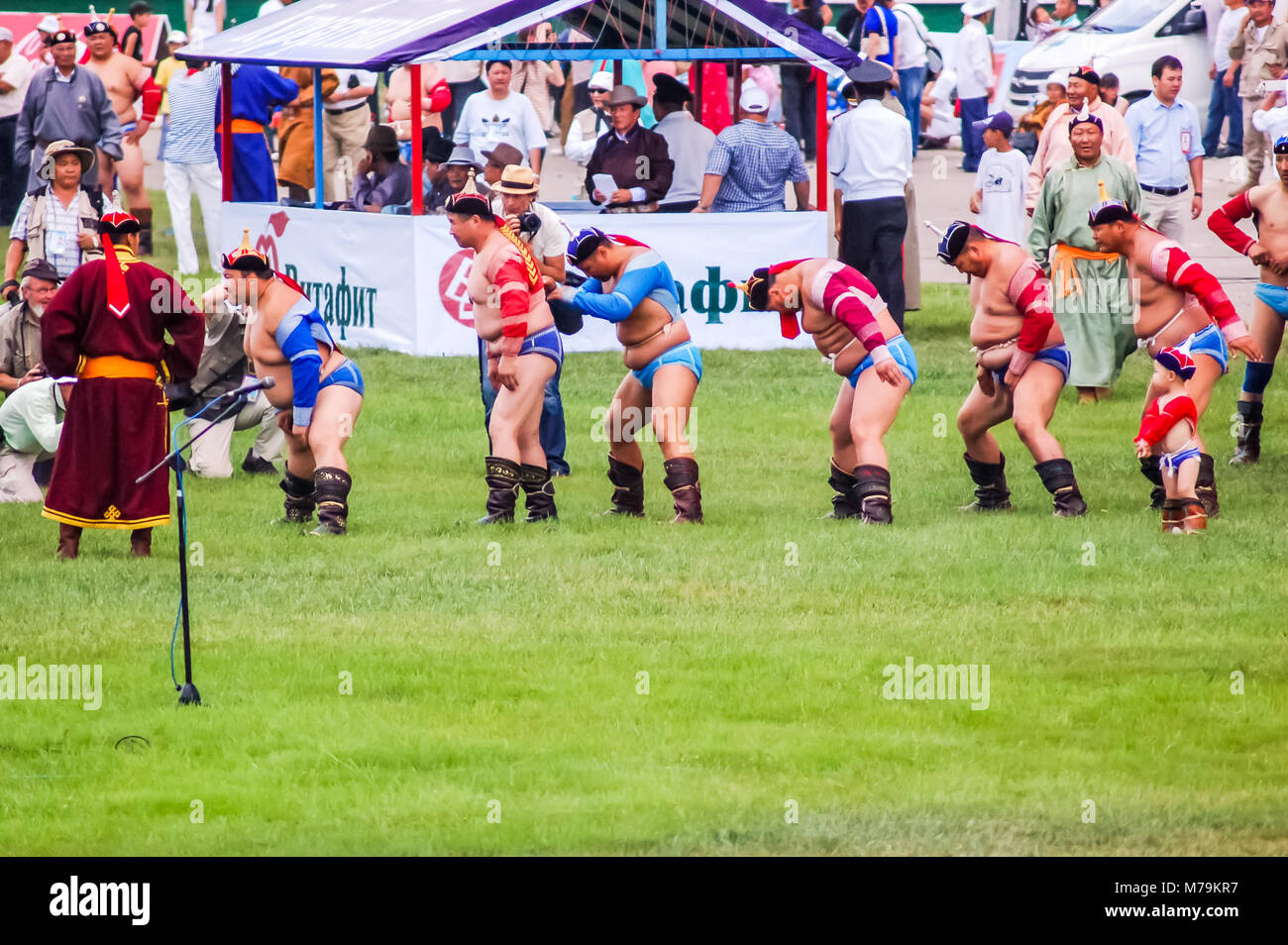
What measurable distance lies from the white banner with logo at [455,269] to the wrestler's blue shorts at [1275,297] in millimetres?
4746

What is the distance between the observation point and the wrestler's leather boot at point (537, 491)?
1155 centimetres

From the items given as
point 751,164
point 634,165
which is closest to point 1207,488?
point 751,164

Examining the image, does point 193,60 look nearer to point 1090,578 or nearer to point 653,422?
point 653,422

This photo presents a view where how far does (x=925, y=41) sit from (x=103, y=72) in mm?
11403

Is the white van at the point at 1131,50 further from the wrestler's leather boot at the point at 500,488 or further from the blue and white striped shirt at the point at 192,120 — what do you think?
the wrestler's leather boot at the point at 500,488

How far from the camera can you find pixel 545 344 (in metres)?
11.5

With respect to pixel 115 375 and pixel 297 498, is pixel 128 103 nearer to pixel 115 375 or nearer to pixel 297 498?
pixel 297 498

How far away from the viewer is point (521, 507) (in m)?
12.5

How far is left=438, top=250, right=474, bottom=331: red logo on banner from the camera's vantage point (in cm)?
1623

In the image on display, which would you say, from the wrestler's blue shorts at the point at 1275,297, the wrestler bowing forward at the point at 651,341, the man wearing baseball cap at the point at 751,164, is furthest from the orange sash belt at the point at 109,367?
the man wearing baseball cap at the point at 751,164

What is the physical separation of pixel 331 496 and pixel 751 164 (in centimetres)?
675

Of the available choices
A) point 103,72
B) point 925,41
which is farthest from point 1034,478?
point 925,41

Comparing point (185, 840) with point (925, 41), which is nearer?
point (185, 840)
